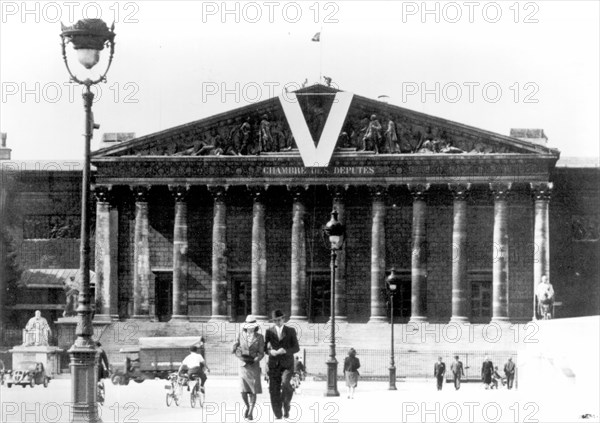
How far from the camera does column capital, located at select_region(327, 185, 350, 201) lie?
5853cm

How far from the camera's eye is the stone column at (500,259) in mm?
58344

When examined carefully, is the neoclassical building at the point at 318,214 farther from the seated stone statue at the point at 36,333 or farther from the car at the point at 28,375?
the car at the point at 28,375

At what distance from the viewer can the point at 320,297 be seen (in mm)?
60031

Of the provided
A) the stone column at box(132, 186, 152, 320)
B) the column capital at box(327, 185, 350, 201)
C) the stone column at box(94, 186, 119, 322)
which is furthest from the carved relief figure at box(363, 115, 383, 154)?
the stone column at box(94, 186, 119, 322)

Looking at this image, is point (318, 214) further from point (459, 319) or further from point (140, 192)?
point (140, 192)

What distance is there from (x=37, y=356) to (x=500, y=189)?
23.8 meters

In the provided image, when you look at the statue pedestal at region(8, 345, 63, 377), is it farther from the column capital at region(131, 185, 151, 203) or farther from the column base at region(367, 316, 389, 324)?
the column base at region(367, 316, 389, 324)

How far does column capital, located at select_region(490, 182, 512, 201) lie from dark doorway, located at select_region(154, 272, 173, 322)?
15849mm

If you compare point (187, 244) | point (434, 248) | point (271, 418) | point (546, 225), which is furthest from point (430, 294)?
point (271, 418)

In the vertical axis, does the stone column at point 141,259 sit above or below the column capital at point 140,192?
below

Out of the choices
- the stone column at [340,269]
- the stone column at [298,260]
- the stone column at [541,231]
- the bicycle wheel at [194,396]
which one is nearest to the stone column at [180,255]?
the stone column at [298,260]

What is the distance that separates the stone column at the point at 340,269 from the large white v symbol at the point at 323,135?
1.42 metres

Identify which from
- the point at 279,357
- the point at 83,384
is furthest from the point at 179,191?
the point at 83,384

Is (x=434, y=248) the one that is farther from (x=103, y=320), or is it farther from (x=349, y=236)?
(x=103, y=320)
